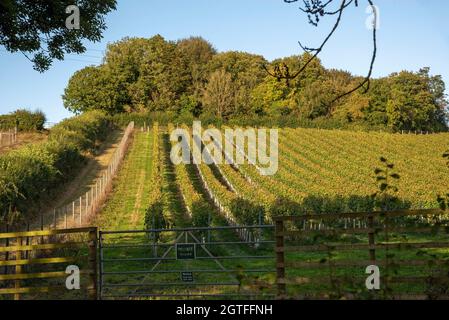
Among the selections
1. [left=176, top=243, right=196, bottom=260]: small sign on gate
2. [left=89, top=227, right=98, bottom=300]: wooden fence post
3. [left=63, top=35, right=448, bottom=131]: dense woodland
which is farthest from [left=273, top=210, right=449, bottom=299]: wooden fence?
[left=63, top=35, right=448, bottom=131]: dense woodland

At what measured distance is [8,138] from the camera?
183 feet

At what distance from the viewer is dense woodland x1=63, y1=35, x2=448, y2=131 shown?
93438 millimetres

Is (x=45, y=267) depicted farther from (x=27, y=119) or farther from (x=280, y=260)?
→ (x=27, y=119)

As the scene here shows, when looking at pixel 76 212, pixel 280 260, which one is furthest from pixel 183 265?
pixel 76 212

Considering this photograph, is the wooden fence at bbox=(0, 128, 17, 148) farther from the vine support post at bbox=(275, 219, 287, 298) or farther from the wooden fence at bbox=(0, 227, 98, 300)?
the vine support post at bbox=(275, 219, 287, 298)

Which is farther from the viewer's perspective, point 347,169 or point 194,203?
point 347,169

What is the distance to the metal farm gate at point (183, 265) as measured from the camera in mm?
11609

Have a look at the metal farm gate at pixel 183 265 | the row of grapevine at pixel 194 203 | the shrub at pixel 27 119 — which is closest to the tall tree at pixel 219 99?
the shrub at pixel 27 119

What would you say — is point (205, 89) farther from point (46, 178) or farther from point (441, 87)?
point (46, 178)

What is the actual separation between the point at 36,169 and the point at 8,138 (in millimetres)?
28667

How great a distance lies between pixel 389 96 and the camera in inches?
3782

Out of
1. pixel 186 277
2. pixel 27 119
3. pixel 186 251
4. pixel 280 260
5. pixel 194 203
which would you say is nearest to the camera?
pixel 280 260
